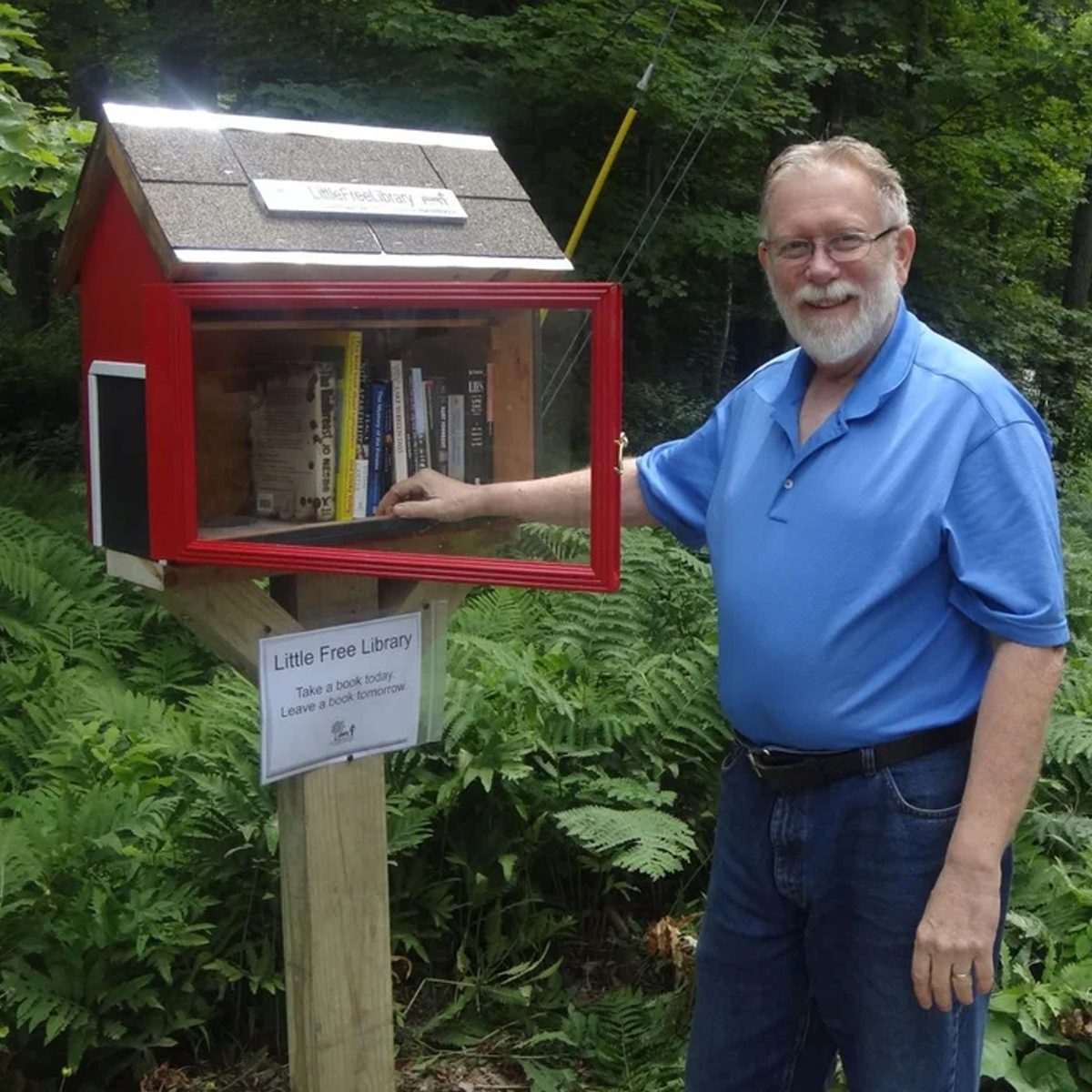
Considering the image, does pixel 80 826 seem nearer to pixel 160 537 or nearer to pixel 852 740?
pixel 160 537

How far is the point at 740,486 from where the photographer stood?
2.28 metres

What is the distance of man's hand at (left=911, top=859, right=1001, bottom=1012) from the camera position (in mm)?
2018

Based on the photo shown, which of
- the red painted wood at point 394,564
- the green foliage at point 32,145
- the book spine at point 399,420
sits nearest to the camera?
the red painted wood at point 394,564

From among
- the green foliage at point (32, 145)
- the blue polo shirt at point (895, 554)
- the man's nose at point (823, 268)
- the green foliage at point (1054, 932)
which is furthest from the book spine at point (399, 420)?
the green foliage at point (1054, 932)

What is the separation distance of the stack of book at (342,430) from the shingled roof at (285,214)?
182mm

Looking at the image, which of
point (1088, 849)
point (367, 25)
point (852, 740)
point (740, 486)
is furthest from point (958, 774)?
point (367, 25)

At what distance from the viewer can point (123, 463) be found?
7.38 ft

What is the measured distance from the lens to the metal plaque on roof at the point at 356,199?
7.09 ft

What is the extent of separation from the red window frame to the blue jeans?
0.54 m

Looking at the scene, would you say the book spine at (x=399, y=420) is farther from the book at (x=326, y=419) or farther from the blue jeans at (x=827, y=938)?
the blue jeans at (x=827, y=938)

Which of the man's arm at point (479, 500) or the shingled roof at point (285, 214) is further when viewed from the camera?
the man's arm at point (479, 500)

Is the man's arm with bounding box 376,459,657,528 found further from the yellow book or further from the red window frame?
the red window frame

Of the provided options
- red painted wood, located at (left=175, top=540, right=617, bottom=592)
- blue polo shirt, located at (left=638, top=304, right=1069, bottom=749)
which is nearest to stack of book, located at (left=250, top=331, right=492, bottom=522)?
red painted wood, located at (left=175, top=540, right=617, bottom=592)

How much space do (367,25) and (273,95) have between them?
938mm
